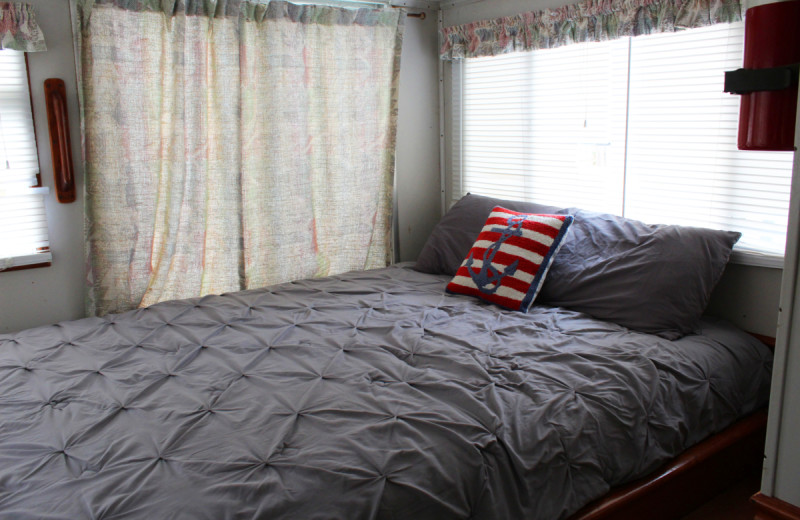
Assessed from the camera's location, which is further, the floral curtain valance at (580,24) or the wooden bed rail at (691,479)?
the floral curtain valance at (580,24)

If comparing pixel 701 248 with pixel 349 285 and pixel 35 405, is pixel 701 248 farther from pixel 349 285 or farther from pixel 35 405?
pixel 35 405

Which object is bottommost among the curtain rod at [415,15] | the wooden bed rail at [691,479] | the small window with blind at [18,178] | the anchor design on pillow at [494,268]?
the wooden bed rail at [691,479]

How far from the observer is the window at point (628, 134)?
96.3 inches

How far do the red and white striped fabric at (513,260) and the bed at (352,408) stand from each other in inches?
2.8

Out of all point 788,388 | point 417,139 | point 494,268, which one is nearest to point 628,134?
point 494,268

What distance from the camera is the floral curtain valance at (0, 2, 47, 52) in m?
2.45

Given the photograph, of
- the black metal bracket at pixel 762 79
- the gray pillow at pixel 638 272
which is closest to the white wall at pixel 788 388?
the black metal bracket at pixel 762 79

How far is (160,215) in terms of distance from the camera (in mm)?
2885

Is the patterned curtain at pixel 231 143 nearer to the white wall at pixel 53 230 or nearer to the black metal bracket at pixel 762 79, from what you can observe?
the white wall at pixel 53 230

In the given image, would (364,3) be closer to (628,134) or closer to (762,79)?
(628,134)

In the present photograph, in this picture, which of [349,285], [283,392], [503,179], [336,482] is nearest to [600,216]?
[503,179]

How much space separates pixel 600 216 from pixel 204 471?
1.94m

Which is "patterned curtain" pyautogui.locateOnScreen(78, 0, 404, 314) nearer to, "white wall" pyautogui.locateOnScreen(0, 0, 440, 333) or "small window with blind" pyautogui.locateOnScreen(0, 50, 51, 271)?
"white wall" pyautogui.locateOnScreen(0, 0, 440, 333)

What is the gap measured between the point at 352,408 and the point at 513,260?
1.16m
